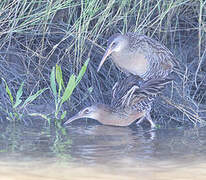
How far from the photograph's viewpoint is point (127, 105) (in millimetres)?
5766

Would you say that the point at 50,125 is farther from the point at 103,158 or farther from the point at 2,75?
the point at 103,158

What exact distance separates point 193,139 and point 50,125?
1.37 metres

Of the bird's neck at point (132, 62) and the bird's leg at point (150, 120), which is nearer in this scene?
the bird's leg at point (150, 120)

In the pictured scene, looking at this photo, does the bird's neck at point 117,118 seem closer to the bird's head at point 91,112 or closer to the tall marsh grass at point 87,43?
the bird's head at point 91,112

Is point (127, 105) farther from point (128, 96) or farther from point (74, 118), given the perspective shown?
point (74, 118)

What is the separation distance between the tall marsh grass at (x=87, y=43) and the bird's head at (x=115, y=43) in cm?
13

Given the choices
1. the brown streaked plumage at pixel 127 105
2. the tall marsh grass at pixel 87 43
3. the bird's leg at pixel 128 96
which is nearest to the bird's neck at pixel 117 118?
the brown streaked plumage at pixel 127 105

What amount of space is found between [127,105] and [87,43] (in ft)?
2.52

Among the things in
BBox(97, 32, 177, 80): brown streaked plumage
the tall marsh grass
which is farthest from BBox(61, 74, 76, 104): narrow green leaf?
BBox(97, 32, 177, 80): brown streaked plumage

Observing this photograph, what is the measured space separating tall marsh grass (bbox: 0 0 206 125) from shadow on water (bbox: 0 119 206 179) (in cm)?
50

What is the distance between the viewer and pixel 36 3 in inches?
240

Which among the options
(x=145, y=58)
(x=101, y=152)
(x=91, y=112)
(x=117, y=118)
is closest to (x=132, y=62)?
(x=145, y=58)

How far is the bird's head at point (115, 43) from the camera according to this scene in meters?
5.75

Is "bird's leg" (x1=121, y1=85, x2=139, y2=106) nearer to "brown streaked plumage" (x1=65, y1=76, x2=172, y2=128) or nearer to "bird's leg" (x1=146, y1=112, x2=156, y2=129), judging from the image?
"brown streaked plumage" (x1=65, y1=76, x2=172, y2=128)
